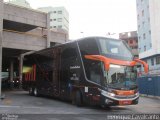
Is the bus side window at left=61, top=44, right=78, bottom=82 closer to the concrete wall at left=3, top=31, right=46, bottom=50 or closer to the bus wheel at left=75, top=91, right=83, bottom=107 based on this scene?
the bus wheel at left=75, top=91, right=83, bottom=107

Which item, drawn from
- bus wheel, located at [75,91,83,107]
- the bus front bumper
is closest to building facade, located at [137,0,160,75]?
bus wheel, located at [75,91,83,107]

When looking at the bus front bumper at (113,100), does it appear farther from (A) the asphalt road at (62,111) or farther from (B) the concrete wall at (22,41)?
(B) the concrete wall at (22,41)

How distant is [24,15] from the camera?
103 feet

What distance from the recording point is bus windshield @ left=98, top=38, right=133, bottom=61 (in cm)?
1563

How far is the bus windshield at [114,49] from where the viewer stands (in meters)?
15.6

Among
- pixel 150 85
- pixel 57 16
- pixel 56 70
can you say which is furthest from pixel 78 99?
pixel 57 16

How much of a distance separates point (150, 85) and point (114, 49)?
11.3m

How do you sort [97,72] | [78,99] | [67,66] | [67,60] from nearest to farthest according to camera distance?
[97,72] → [78,99] → [67,66] → [67,60]

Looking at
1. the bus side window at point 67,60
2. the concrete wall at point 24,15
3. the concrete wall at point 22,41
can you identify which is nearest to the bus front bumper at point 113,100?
the bus side window at point 67,60

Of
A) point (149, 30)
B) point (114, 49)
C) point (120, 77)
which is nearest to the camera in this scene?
point (120, 77)

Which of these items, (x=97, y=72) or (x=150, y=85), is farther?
(x=150, y=85)

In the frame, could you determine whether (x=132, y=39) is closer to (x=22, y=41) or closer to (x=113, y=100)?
(x=22, y=41)

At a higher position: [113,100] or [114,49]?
[114,49]

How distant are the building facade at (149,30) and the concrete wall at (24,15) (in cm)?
1916
